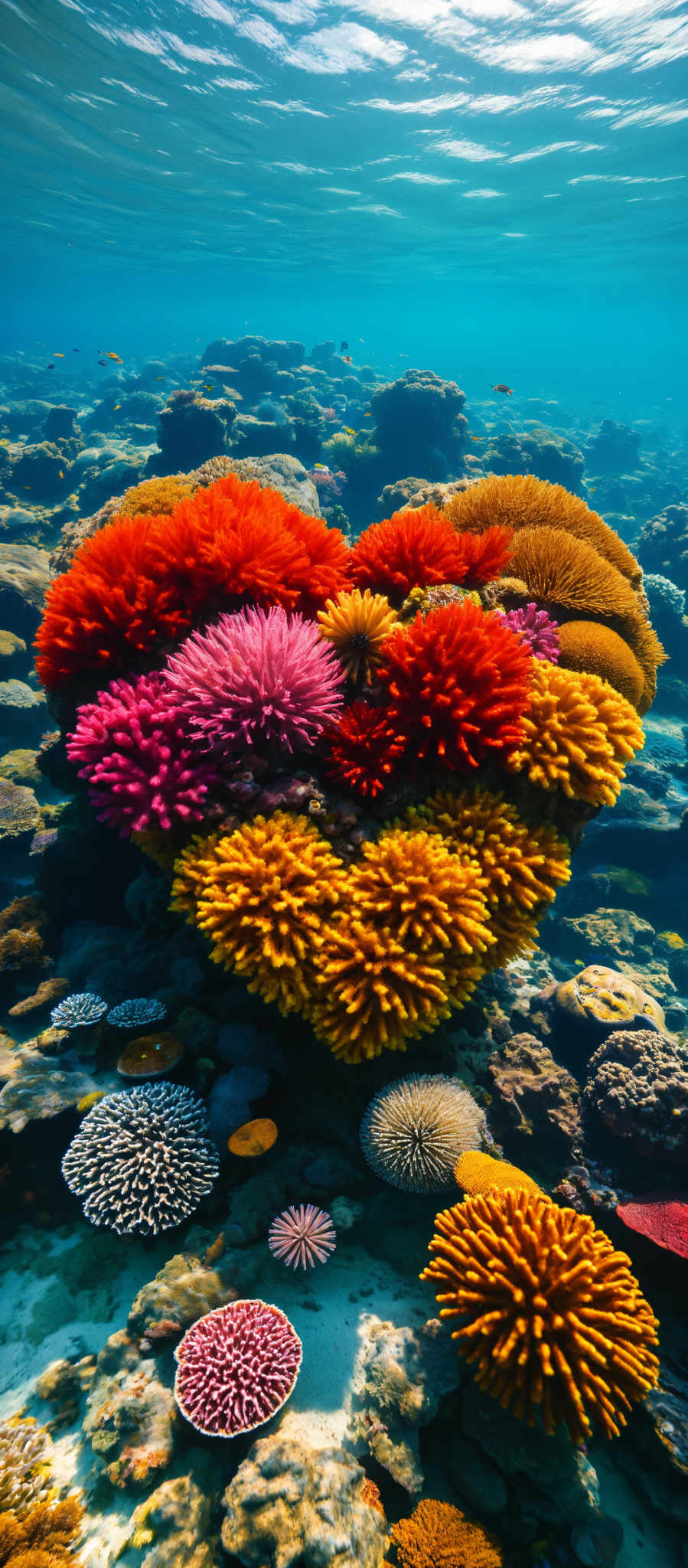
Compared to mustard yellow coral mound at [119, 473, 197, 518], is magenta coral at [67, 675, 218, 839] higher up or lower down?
lower down

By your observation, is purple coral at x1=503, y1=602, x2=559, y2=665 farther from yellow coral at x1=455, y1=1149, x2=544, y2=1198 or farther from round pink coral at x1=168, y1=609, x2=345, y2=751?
yellow coral at x1=455, y1=1149, x2=544, y2=1198

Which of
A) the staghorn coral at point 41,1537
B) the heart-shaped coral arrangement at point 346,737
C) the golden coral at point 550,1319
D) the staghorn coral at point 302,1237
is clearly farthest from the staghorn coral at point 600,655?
the staghorn coral at point 41,1537

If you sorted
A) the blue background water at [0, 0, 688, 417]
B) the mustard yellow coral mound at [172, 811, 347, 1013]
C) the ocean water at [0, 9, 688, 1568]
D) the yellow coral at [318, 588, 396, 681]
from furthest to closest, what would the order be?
1. the blue background water at [0, 0, 688, 417]
2. the yellow coral at [318, 588, 396, 681]
3. the mustard yellow coral mound at [172, 811, 347, 1013]
4. the ocean water at [0, 9, 688, 1568]

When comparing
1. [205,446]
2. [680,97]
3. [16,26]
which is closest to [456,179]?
[680,97]

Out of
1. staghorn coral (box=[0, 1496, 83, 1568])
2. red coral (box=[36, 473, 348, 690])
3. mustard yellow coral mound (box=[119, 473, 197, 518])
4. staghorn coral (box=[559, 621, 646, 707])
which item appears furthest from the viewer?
mustard yellow coral mound (box=[119, 473, 197, 518])

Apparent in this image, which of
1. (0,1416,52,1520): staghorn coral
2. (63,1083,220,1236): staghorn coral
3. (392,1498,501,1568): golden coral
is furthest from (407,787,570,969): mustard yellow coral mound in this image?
(0,1416,52,1520): staghorn coral

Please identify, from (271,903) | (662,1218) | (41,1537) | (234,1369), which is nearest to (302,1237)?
(234,1369)

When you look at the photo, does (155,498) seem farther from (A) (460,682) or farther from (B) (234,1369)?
(B) (234,1369)
